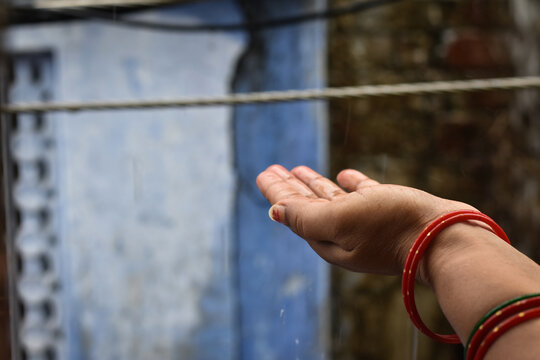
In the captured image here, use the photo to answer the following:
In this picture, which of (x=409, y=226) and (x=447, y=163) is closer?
(x=409, y=226)

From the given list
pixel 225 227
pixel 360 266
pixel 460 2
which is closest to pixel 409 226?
pixel 360 266

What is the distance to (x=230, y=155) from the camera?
47.2 inches

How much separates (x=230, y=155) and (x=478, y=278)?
92 centimetres

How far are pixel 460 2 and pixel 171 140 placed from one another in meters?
0.75

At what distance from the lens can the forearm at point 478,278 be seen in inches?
10.8

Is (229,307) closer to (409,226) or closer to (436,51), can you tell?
(436,51)

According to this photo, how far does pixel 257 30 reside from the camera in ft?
3.86

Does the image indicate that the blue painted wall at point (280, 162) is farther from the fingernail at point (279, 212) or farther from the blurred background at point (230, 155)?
the fingernail at point (279, 212)

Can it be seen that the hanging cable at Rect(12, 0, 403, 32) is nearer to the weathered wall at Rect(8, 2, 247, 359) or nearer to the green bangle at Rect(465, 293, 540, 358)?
the weathered wall at Rect(8, 2, 247, 359)

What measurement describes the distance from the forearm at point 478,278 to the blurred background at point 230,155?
842mm

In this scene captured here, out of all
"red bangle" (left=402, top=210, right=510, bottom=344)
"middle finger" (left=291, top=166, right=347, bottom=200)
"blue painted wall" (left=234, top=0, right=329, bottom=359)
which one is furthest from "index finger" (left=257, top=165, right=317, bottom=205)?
"blue painted wall" (left=234, top=0, right=329, bottom=359)

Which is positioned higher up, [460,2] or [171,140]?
[460,2]

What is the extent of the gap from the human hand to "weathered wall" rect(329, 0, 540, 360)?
776 millimetres

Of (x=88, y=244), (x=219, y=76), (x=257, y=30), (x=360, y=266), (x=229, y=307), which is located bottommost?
(x=229, y=307)
